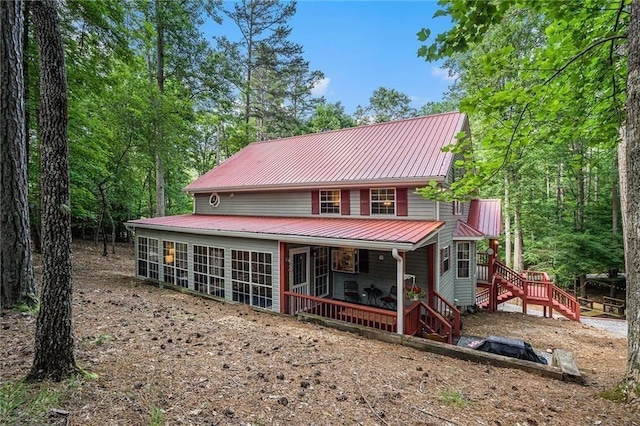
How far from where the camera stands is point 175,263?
39.6 feet

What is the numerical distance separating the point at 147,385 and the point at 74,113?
12007 millimetres

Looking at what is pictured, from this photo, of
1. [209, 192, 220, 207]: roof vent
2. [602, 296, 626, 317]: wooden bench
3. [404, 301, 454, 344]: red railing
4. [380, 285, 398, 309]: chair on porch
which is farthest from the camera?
[602, 296, 626, 317]: wooden bench

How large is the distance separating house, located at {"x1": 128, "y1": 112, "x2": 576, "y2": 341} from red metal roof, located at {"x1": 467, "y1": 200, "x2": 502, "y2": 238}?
79mm

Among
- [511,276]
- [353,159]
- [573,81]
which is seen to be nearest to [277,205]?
[353,159]

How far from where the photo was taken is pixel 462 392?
4.27 meters

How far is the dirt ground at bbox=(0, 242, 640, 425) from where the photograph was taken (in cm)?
341

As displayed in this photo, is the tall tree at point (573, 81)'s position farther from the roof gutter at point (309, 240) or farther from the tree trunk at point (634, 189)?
the roof gutter at point (309, 240)

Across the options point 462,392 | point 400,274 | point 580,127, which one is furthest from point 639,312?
point 400,274

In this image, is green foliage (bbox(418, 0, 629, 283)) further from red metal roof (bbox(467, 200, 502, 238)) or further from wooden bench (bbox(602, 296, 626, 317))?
wooden bench (bbox(602, 296, 626, 317))

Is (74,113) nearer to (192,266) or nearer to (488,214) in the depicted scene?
(192,266)

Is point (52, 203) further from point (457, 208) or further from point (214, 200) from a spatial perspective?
point (457, 208)

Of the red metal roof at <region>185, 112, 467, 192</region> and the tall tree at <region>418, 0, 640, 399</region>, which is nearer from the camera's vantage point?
the tall tree at <region>418, 0, 640, 399</region>

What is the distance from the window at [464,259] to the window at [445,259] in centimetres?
101

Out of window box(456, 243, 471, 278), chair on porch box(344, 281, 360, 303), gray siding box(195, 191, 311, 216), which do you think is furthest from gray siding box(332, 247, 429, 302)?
gray siding box(195, 191, 311, 216)
